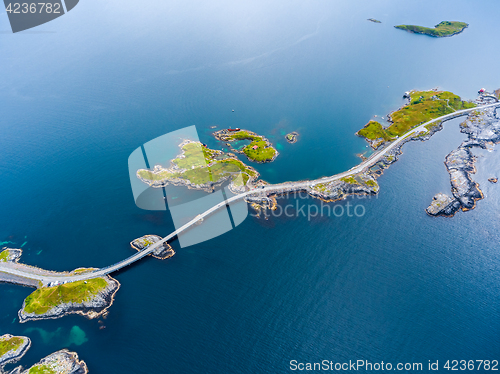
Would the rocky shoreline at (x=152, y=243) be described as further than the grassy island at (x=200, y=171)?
No

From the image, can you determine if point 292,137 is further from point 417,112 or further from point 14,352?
point 14,352

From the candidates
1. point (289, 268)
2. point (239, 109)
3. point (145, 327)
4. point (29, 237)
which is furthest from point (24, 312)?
point (239, 109)

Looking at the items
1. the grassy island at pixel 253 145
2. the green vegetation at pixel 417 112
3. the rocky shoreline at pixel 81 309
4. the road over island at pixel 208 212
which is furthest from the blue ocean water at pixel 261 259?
the green vegetation at pixel 417 112

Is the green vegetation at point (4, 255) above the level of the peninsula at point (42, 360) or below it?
above

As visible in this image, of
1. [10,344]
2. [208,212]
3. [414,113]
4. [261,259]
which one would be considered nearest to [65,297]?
[10,344]

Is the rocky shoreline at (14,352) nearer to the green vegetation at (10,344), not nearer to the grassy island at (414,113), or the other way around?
the green vegetation at (10,344)

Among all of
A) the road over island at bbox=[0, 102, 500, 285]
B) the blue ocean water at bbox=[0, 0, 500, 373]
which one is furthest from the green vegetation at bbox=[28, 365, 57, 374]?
the road over island at bbox=[0, 102, 500, 285]
